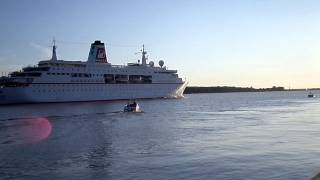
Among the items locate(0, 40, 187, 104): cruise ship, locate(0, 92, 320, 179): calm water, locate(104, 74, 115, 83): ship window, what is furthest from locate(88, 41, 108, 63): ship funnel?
locate(0, 92, 320, 179): calm water

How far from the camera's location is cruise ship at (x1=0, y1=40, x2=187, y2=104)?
10744 cm

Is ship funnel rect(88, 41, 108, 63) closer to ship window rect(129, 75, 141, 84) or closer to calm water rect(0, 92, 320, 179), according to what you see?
ship window rect(129, 75, 141, 84)

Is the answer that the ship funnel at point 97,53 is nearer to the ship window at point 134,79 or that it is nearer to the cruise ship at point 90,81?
the cruise ship at point 90,81

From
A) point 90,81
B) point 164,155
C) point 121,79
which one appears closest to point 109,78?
point 121,79

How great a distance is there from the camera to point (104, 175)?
22.0 meters

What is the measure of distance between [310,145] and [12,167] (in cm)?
1699

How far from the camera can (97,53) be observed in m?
129

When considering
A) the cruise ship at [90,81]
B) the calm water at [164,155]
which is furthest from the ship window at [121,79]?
the calm water at [164,155]

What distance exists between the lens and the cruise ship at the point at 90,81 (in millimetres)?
107438

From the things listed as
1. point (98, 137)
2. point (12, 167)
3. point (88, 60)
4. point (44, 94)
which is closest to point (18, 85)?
point (44, 94)

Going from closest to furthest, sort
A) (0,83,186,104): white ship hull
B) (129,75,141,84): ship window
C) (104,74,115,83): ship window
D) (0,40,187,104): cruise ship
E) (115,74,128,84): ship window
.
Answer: (0,83,186,104): white ship hull
(0,40,187,104): cruise ship
(104,74,115,83): ship window
(115,74,128,84): ship window
(129,75,141,84): ship window

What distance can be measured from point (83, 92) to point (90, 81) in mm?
3520

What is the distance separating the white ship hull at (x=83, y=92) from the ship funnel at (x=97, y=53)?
8215 mm

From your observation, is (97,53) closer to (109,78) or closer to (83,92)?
(109,78)
